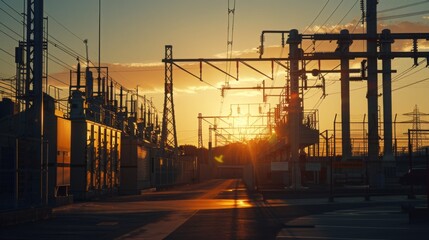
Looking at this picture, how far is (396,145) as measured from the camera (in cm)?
5053

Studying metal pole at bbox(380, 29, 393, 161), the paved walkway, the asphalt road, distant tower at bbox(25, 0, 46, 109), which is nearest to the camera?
the paved walkway

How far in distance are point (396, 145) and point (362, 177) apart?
8925 mm

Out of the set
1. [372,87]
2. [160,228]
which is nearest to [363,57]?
[372,87]

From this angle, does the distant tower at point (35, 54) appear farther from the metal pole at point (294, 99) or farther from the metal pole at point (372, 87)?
the metal pole at point (372, 87)

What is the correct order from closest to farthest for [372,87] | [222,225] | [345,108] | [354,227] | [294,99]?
[354,227]
[222,225]
[294,99]
[372,87]
[345,108]

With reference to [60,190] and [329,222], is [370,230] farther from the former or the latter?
[60,190]

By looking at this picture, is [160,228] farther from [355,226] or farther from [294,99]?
[294,99]

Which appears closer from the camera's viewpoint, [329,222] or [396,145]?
[329,222]

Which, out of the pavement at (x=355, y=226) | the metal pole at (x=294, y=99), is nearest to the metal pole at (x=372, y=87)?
the metal pole at (x=294, y=99)

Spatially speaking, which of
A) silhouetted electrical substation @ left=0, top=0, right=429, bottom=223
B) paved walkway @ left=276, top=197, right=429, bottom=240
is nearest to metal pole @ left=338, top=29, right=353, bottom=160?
silhouetted electrical substation @ left=0, top=0, right=429, bottom=223

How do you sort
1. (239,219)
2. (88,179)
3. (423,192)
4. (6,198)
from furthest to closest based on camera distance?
(423,192)
(88,179)
(239,219)
(6,198)

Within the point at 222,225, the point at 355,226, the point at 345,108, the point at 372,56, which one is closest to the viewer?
the point at 355,226

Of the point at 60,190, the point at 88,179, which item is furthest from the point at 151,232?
the point at 88,179

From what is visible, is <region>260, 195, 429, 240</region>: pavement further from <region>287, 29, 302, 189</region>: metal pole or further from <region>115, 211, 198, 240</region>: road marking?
<region>287, 29, 302, 189</region>: metal pole
